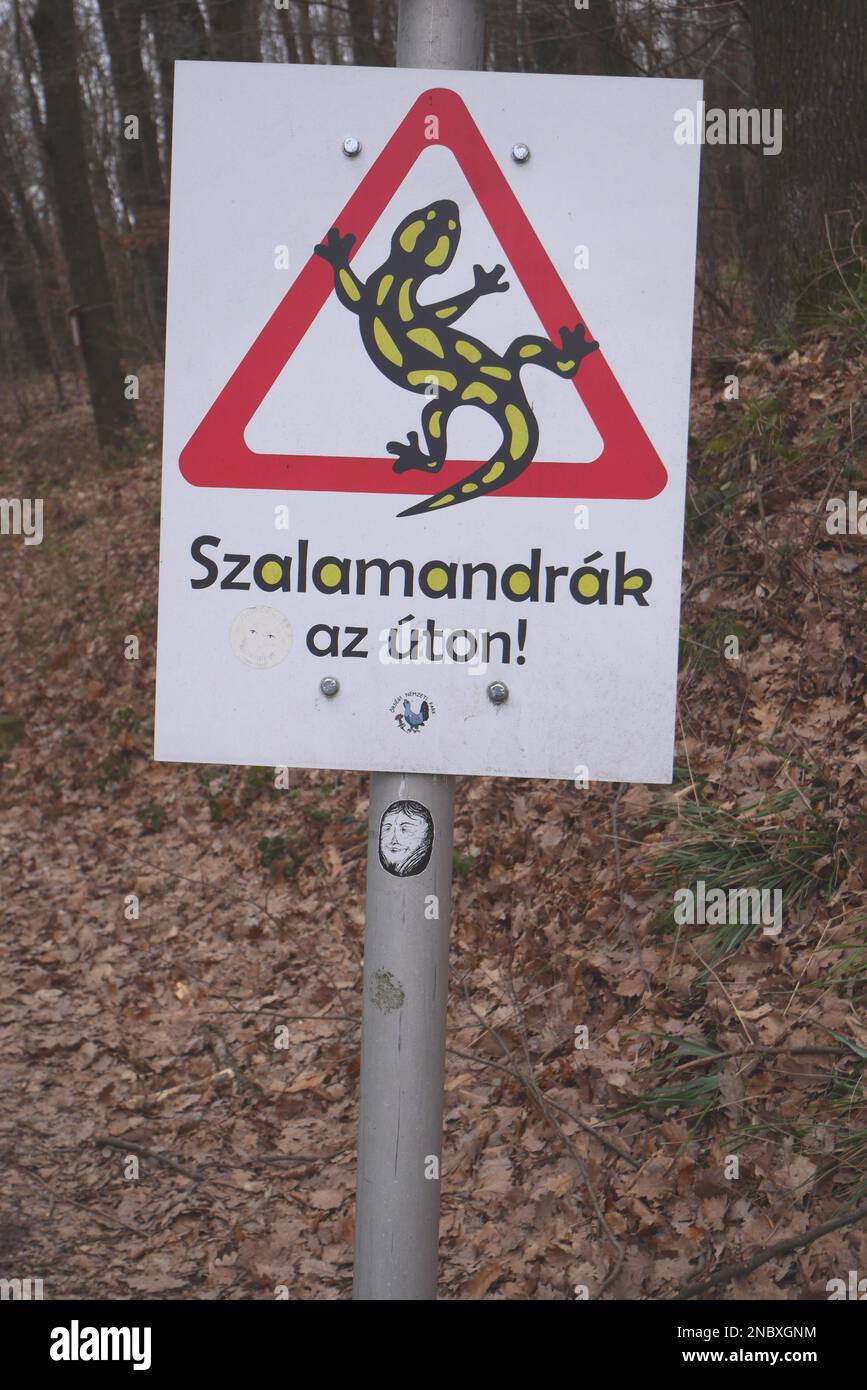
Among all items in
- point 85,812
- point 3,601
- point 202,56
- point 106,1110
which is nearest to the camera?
point 106,1110

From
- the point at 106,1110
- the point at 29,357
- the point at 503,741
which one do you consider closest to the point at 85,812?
the point at 106,1110

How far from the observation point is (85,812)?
9156 millimetres

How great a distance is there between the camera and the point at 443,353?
1.85m

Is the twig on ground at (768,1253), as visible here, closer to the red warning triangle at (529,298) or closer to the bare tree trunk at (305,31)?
the red warning triangle at (529,298)

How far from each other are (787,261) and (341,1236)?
642cm

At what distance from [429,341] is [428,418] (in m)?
0.12

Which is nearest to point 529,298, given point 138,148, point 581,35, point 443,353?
point 443,353

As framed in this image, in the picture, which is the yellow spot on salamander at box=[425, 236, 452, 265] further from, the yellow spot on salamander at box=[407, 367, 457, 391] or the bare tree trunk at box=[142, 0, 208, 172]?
the bare tree trunk at box=[142, 0, 208, 172]

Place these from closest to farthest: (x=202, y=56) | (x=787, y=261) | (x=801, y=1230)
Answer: (x=801, y=1230) → (x=787, y=261) → (x=202, y=56)

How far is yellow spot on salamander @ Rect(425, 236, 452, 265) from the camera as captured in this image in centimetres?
185

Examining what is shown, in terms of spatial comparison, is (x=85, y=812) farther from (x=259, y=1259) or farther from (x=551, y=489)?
(x=551, y=489)

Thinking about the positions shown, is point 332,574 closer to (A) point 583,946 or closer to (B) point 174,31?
(A) point 583,946

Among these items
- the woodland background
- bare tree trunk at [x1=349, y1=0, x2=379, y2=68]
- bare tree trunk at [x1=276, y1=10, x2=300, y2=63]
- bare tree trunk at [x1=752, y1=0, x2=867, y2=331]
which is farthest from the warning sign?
bare tree trunk at [x1=276, y1=10, x2=300, y2=63]

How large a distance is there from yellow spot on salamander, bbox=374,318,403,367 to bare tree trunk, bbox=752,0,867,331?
20.9 feet
